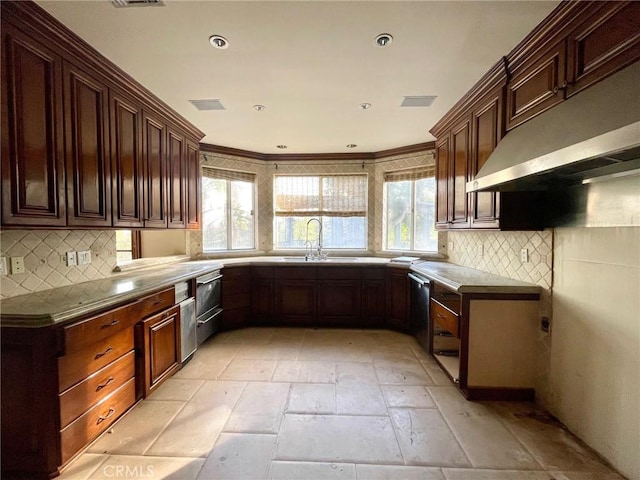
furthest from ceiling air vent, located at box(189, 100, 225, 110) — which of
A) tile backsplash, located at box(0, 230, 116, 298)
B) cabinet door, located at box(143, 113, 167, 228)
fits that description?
tile backsplash, located at box(0, 230, 116, 298)

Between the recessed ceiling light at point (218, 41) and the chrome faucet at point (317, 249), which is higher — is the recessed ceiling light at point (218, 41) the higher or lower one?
the higher one

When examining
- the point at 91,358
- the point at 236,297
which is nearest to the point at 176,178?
the point at 236,297

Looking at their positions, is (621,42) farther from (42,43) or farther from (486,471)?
(42,43)

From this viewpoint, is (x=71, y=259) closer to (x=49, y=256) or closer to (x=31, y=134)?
(x=49, y=256)

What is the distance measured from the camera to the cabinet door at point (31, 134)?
4.86 feet

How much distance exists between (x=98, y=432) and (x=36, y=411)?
1.38 feet

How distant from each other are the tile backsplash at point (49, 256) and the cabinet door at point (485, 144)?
3315 millimetres

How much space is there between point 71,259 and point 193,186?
5.30 ft

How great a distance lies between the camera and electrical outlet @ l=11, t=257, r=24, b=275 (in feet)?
5.85

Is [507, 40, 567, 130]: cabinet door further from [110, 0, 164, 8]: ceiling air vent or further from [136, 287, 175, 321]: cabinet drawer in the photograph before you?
[136, 287, 175, 321]: cabinet drawer

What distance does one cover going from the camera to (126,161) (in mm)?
2352

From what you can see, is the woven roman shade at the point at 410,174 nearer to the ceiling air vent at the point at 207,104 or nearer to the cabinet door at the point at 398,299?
the cabinet door at the point at 398,299

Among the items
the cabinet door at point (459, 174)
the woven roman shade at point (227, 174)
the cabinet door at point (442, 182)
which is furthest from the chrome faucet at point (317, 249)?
the cabinet door at point (459, 174)

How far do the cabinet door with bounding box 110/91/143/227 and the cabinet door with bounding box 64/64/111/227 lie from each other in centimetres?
8
